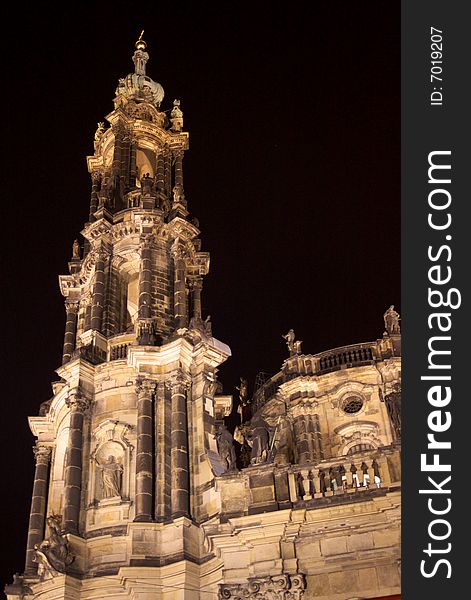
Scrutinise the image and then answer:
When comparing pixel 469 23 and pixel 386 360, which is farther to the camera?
pixel 386 360

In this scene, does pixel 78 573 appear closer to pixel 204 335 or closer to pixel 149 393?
pixel 149 393

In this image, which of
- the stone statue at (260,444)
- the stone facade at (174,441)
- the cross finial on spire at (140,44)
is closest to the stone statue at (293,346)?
the stone facade at (174,441)

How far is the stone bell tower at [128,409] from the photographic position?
20047 mm

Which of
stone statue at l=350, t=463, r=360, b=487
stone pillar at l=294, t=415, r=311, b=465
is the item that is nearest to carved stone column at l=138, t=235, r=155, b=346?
stone pillar at l=294, t=415, r=311, b=465

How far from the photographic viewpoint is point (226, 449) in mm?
20547

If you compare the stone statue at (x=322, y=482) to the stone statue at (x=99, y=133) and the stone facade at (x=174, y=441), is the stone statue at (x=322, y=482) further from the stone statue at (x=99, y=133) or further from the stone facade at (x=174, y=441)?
the stone statue at (x=99, y=133)

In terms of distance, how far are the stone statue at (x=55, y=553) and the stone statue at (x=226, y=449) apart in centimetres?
475

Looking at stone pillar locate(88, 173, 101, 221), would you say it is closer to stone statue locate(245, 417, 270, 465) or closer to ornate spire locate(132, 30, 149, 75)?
ornate spire locate(132, 30, 149, 75)

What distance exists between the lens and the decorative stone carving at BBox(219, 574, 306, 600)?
16.9m

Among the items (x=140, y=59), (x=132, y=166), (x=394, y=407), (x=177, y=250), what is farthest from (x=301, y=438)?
(x=140, y=59)

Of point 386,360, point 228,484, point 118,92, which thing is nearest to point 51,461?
point 228,484

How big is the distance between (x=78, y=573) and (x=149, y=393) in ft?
18.1

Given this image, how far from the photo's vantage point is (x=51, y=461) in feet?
85.2

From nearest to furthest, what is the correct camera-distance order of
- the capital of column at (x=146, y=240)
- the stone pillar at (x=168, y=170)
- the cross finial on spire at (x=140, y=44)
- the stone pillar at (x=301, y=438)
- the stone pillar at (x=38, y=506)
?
the stone pillar at (x=38, y=506)
the capital of column at (x=146, y=240)
the stone pillar at (x=301, y=438)
the stone pillar at (x=168, y=170)
the cross finial on spire at (x=140, y=44)
